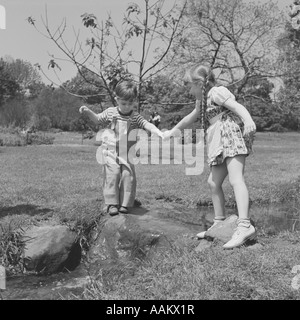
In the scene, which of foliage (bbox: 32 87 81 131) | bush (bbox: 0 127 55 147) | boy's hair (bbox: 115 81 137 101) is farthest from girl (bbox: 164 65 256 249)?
foliage (bbox: 32 87 81 131)

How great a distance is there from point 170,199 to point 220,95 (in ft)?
10.5

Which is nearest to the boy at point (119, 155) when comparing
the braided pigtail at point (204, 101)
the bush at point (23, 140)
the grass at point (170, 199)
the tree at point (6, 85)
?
the grass at point (170, 199)

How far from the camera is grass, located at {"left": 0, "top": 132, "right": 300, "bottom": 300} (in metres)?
3.02

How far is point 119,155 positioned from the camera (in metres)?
5.02

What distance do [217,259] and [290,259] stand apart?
518mm

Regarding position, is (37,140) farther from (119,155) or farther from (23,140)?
(119,155)

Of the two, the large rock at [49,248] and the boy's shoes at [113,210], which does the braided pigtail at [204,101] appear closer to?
the boy's shoes at [113,210]

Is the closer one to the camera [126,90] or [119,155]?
[126,90]

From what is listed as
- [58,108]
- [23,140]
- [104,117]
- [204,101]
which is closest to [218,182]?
[204,101]

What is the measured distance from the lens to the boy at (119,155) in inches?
194

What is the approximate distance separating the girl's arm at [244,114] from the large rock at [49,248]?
7.06 feet

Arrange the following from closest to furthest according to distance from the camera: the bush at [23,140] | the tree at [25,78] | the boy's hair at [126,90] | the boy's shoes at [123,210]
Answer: the boy's hair at [126,90]
the boy's shoes at [123,210]
the bush at [23,140]
the tree at [25,78]
